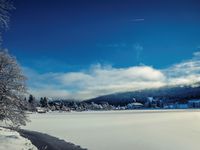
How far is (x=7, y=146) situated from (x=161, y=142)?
46.6 feet

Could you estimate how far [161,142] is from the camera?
3180 cm

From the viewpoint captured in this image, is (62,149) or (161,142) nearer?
(62,149)

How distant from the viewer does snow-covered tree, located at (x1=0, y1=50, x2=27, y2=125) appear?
31.1m

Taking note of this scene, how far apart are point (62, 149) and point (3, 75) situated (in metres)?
9.40

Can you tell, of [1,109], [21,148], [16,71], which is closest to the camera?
[21,148]

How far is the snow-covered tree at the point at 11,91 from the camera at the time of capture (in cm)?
3111

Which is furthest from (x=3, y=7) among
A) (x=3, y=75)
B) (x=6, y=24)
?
(x=3, y=75)

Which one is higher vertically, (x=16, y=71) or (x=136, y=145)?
(x=16, y=71)

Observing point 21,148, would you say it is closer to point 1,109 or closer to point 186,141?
point 1,109

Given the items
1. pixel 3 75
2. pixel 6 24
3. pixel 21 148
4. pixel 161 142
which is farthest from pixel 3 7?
pixel 161 142

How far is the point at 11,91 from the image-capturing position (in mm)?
32781

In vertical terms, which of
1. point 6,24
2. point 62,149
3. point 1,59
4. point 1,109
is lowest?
point 62,149

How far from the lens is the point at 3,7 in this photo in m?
12.5

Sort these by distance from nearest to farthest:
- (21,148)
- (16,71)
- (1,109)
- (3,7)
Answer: (3,7) < (21,148) < (1,109) < (16,71)
